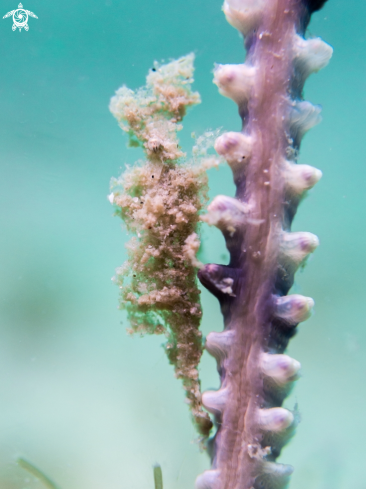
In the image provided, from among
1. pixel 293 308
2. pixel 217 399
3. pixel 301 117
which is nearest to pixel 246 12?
pixel 301 117

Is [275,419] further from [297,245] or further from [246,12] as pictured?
[246,12]

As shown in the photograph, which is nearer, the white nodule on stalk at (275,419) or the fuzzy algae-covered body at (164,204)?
the white nodule on stalk at (275,419)

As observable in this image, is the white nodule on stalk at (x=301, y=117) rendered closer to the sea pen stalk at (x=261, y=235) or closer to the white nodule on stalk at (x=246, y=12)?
the sea pen stalk at (x=261, y=235)

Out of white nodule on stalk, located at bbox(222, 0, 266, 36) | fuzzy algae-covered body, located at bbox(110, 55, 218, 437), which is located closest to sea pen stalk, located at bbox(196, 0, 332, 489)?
white nodule on stalk, located at bbox(222, 0, 266, 36)

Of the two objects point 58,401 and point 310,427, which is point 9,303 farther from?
point 310,427

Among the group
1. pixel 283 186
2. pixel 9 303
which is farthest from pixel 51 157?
pixel 283 186

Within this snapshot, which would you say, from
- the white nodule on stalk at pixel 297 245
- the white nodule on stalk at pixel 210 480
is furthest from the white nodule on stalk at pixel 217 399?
the white nodule on stalk at pixel 297 245

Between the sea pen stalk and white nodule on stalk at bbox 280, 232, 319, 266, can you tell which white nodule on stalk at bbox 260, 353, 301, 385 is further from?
white nodule on stalk at bbox 280, 232, 319, 266
